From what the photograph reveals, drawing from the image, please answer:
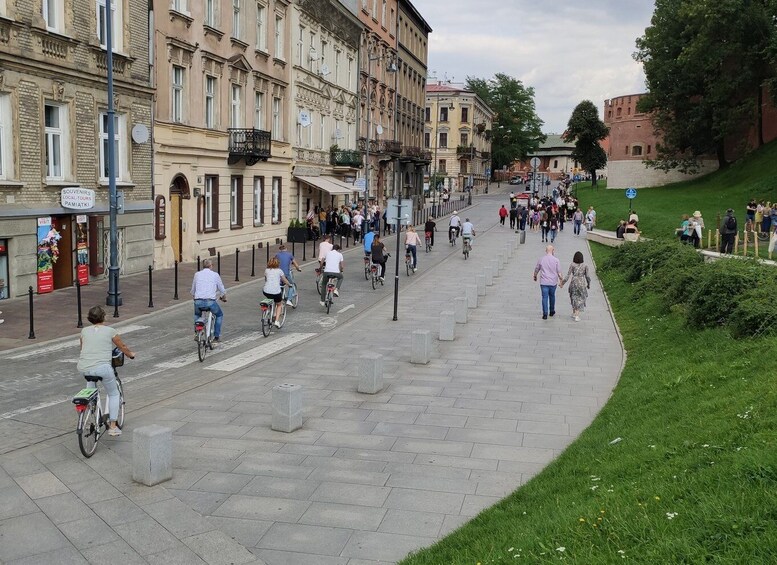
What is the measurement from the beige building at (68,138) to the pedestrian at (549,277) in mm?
10920

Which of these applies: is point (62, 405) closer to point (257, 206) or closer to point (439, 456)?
point (439, 456)

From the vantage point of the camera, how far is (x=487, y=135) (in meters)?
125

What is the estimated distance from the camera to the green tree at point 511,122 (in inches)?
5094

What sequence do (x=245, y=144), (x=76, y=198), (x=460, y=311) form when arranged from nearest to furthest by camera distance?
(x=460, y=311)
(x=76, y=198)
(x=245, y=144)

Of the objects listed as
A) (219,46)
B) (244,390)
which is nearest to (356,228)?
(219,46)

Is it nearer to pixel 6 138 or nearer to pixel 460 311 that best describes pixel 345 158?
pixel 6 138

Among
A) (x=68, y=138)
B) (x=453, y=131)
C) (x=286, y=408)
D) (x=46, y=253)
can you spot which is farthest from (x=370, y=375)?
(x=453, y=131)

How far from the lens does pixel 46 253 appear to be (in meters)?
20.2

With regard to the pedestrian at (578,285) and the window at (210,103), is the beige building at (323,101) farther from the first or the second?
the pedestrian at (578,285)

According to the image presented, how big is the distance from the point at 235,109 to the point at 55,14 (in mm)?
11535

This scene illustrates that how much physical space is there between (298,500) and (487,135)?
4775 inches

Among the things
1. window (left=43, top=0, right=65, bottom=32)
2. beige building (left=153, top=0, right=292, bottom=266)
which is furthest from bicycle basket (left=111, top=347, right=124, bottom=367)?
beige building (left=153, top=0, right=292, bottom=266)

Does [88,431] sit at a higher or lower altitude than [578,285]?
lower

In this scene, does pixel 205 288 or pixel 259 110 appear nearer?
pixel 205 288
